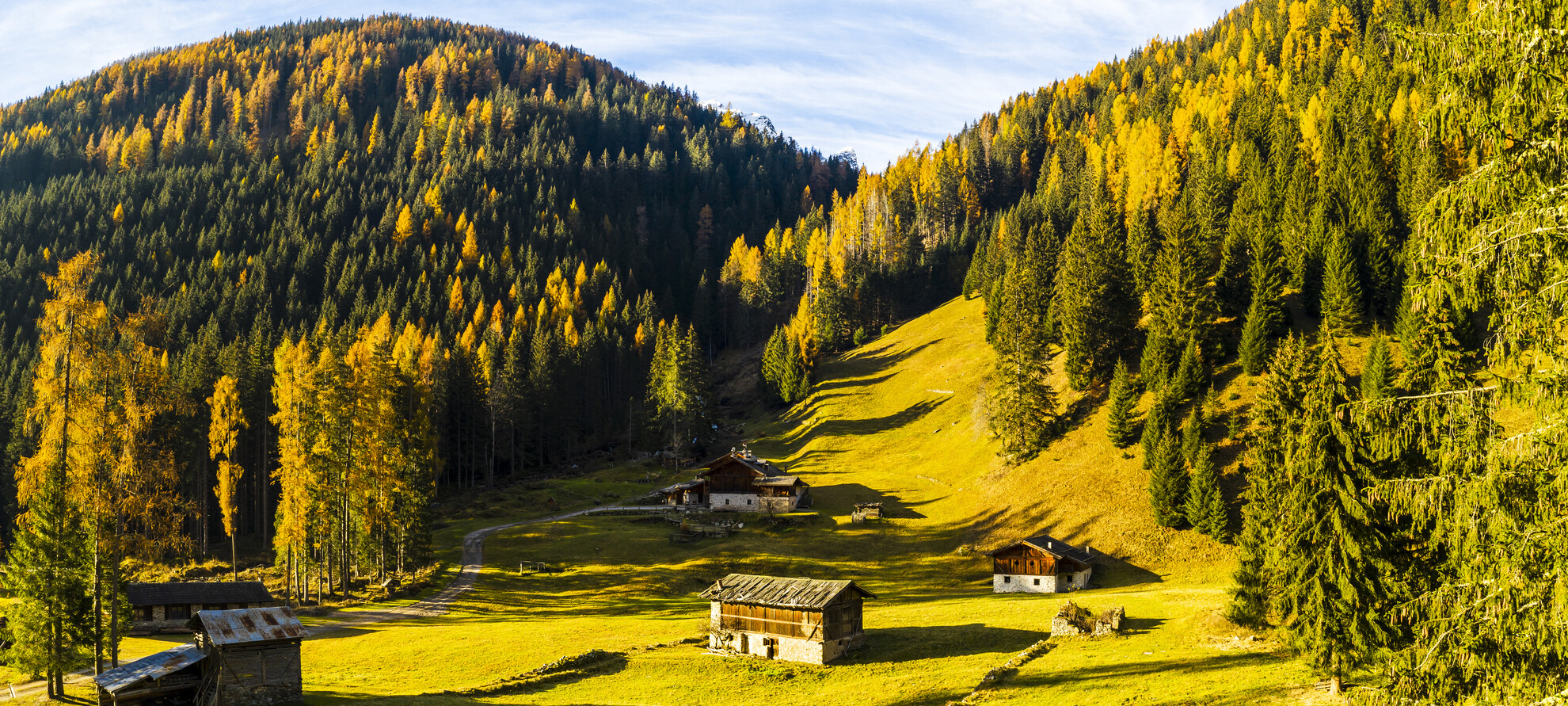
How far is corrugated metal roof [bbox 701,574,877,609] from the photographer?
45884 millimetres

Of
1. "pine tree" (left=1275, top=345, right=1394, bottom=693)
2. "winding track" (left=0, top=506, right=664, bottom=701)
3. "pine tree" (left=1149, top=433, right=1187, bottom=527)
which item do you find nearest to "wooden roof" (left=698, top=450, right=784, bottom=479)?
"winding track" (left=0, top=506, right=664, bottom=701)

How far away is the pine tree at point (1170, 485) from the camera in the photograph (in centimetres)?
6278

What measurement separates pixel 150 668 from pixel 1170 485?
2450 inches

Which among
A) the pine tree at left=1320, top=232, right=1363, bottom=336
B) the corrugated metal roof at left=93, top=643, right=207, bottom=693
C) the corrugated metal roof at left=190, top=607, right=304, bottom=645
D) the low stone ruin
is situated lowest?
the low stone ruin

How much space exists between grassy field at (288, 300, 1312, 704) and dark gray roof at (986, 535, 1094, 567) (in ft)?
6.31

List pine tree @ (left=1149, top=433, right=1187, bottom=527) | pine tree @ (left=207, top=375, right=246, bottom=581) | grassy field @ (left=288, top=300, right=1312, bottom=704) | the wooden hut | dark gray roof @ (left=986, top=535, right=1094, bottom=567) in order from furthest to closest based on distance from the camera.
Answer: pine tree @ (left=1149, top=433, right=1187, bottom=527)
dark gray roof @ (left=986, top=535, right=1094, bottom=567)
pine tree @ (left=207, top=375, right=246, bottom=581)
grassy field @ (left=288, top=300, right=1312, bottom=704)
the wooden hut

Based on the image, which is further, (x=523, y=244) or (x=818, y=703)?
(x=523, y=244)

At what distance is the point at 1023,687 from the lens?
118ft

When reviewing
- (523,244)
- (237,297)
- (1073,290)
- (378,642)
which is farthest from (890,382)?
(237,297)

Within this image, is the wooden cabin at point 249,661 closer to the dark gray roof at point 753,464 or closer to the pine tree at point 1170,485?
the dark gray roof at point 753,464

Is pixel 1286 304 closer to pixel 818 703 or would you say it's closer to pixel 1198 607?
pixel 1198 607

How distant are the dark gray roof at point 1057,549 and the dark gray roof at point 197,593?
5111 cm

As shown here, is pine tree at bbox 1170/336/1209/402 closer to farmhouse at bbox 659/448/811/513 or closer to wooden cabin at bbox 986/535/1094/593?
wooden cabin at bbox 986/535/1094/593

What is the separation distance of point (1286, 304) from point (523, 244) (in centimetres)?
15247
